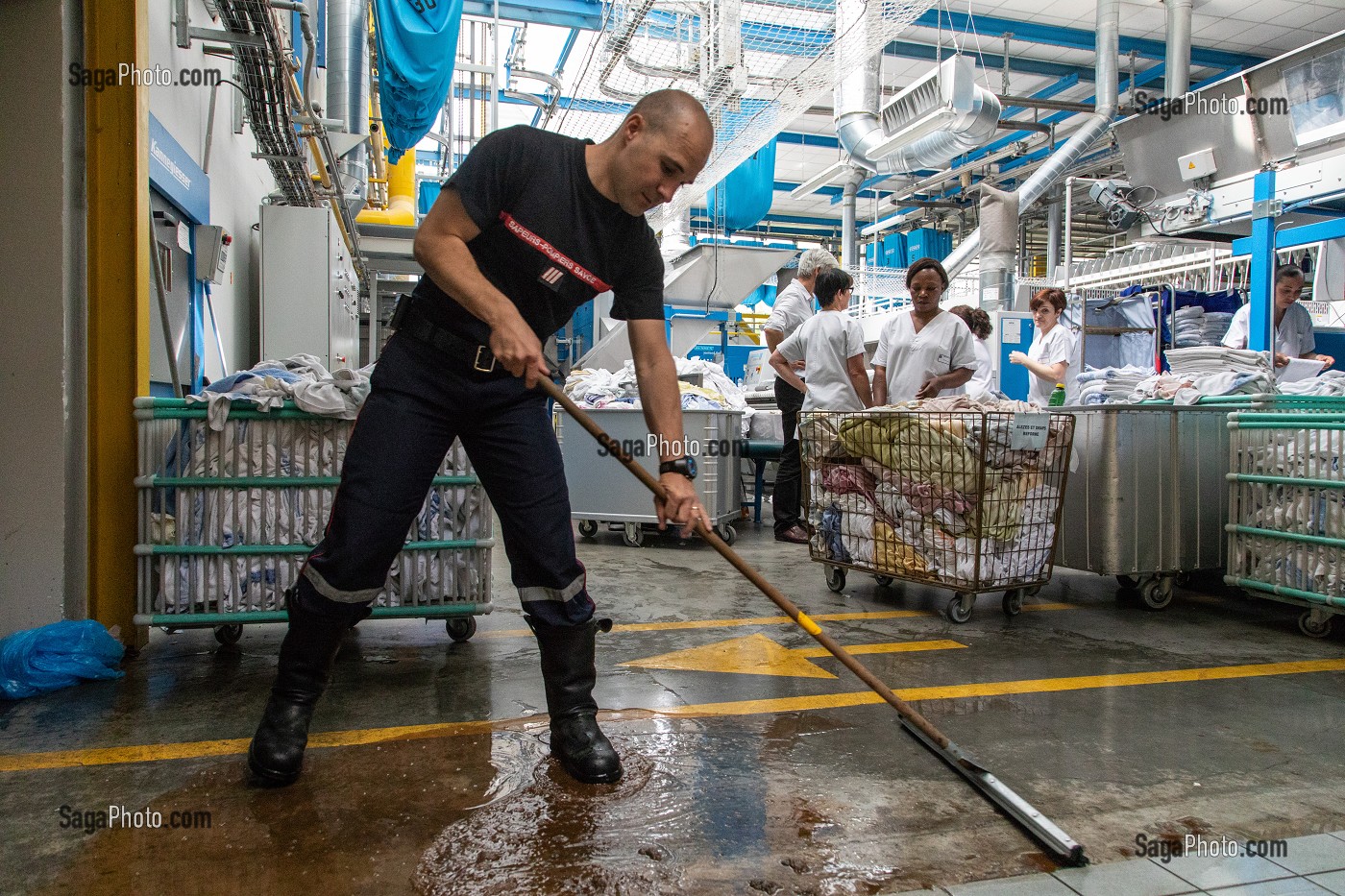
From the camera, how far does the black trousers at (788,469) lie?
6.57m

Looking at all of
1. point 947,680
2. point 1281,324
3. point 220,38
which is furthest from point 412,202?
point 947,680

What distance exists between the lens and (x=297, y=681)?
88.3 inches

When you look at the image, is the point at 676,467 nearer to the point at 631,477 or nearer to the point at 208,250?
the point at 631,477

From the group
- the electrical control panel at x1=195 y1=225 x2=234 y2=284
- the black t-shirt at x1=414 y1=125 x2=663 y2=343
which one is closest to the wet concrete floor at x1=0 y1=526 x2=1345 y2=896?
the black t-shirt at x1=414 y1=125 x2=663 y2=343

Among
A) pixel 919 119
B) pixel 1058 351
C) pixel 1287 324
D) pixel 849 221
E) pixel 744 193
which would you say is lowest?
pixel 1058 351

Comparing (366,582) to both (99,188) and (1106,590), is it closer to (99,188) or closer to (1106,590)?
(99,188)

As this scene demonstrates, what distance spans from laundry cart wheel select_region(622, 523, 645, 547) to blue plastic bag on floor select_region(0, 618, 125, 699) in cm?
374

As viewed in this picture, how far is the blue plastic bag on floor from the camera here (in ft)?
A: 9.11

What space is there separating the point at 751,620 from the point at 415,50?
4.98m

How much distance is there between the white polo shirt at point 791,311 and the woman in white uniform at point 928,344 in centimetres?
167

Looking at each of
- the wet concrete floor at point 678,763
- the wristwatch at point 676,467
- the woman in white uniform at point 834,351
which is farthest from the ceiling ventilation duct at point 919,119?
the wristwatch at point 676,467

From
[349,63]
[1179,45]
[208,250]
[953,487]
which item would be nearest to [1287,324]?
[953,487]

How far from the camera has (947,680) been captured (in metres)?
3.13

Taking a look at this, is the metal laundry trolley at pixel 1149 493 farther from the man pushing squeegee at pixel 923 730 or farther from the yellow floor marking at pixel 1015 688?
the man pushing squeegee at pixel 923 730
